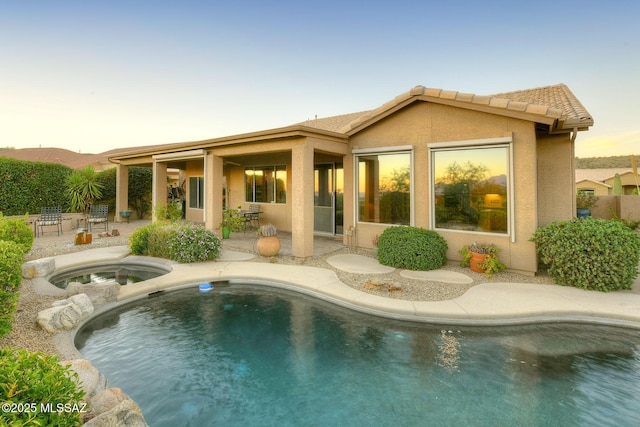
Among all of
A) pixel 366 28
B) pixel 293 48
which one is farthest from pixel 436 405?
pixel 293 48

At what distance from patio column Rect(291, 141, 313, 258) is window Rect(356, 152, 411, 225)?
6.72 feet

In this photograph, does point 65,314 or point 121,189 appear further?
point 121,189

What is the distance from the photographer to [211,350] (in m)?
4.21

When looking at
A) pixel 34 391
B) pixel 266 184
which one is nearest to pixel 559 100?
pixel 266 184

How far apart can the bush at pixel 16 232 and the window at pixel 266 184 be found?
327 inches

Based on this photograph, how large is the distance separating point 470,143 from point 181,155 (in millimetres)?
10349

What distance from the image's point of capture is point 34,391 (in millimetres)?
1795

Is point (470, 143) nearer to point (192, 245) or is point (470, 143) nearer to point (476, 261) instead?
point (476, 261)

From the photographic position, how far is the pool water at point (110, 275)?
7.19 m

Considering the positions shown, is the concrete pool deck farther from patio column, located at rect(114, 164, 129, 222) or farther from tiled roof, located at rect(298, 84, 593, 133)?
patio column, located at rect(114, 164, 129, 222)

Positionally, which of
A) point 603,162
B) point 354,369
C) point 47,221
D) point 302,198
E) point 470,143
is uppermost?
point 603,162

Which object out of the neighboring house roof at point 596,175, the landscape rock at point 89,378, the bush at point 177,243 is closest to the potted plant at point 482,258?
the bush at point 177,243

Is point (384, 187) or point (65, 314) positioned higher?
point (384, 187)

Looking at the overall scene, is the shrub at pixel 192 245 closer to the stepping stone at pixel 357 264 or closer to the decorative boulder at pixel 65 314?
the decorative boulder at pixel 65 314
